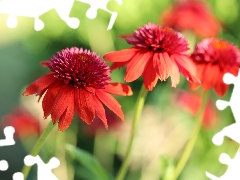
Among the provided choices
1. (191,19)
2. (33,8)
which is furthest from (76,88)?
(191,19)

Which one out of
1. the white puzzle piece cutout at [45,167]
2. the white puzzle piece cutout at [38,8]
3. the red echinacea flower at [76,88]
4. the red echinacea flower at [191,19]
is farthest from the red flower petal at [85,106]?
the red echinacea flower at [191,19]

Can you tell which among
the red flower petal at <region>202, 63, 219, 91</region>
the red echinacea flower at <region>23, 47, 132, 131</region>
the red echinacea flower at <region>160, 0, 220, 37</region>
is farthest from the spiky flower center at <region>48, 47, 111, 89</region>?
the red echinacea flower at <region>160, 0, 220, 37</region>

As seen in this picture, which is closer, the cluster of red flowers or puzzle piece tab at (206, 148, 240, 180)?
the cluster of red flowers

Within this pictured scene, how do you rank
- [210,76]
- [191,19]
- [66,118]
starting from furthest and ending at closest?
[191,19] < [210,76] < [66,118]

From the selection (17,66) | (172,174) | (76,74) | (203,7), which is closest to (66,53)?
A: (76,74)

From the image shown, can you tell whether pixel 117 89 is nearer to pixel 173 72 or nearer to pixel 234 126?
pixel 173 72

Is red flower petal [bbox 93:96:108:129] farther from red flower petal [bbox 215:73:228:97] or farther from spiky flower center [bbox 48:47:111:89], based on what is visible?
red flower petal [bbox 215:73:228:97]

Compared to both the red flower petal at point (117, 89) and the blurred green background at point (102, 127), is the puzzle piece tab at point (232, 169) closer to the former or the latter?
the blurred green background at point (102, 127)

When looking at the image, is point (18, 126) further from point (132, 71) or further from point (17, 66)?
point (132, 71)
